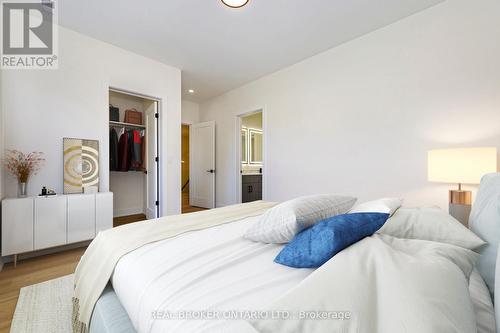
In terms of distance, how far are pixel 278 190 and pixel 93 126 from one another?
9.39 feet

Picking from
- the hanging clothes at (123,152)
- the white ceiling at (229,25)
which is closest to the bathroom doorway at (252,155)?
the white ceiling at (229,25)

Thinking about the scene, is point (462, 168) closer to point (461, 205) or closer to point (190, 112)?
point (461, 205)

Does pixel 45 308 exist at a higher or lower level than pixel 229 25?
lower

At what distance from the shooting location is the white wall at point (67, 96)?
7.75ft

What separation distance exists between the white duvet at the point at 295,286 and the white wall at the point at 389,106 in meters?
2.04

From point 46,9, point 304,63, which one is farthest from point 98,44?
point 304,63

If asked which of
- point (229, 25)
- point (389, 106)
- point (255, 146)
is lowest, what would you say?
point (255, 146)

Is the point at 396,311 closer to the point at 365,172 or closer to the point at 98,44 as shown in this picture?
the point at 365,172

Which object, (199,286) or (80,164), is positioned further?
(80,164)

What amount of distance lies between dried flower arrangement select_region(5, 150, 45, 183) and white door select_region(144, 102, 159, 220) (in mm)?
1441

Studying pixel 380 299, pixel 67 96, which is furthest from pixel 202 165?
pixel 380 299

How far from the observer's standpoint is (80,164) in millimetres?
2701

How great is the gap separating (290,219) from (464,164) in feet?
5.62

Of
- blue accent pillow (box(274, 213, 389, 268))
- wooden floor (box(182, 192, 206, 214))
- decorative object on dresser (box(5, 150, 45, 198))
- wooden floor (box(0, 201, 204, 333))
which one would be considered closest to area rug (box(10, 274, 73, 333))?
wooden floor (box(0, 201, 204, 333))
